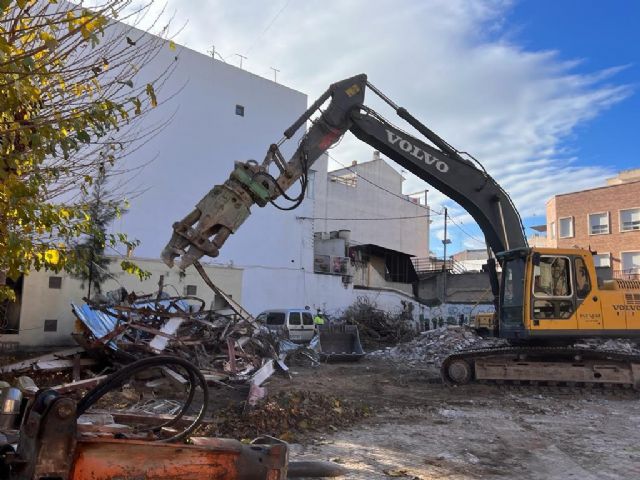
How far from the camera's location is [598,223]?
3962 cm

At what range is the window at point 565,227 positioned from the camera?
A: 41031 millimetres

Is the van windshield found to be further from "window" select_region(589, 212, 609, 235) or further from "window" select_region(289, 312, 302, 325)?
"window" select_region(589, 212, 609, 235)

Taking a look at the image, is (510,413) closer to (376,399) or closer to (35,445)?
(376,399)

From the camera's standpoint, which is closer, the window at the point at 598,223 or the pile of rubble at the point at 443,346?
the pile of rubble at the point at 443,346

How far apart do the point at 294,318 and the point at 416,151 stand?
10.3 meters

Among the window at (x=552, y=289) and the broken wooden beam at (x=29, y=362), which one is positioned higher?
the window at (x=552, y=289)

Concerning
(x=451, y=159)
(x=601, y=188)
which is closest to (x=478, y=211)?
(x=451, y=159)

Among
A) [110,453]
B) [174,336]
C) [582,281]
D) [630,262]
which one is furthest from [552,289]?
[630,262]

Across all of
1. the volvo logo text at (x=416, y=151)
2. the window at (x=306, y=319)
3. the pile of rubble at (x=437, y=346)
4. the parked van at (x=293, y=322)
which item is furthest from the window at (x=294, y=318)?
the volvo logo text at (x=416, y=151)

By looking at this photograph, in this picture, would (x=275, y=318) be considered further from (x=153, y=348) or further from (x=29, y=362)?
(x=29, y=362)

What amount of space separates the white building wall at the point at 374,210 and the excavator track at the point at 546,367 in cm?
2447

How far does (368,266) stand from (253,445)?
35.0 meters

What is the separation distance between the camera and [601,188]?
129ft

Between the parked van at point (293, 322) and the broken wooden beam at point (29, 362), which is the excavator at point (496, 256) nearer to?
the broken wooden beam at point (29, 362)
